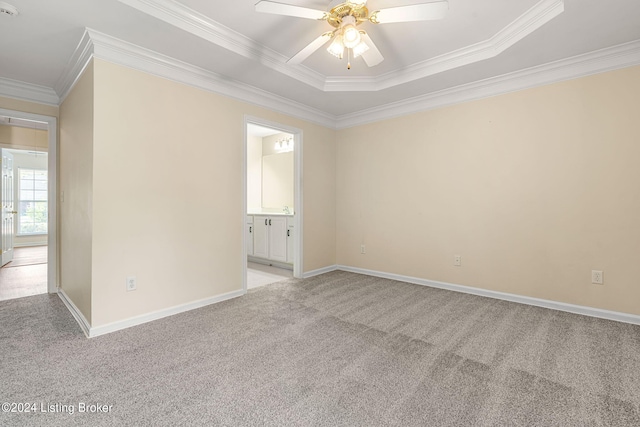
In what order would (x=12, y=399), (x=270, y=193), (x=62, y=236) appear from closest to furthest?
(x=12, y=399)
(x=62, y=236)
(x=270, y=193)

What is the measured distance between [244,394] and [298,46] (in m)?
2.85

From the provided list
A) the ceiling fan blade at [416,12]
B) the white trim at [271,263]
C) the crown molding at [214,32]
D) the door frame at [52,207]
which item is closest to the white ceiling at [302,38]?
the crown molding at [214,32]

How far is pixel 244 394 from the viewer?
1659 mm

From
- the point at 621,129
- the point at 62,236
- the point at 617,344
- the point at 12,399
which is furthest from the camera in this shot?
the point at 62,236

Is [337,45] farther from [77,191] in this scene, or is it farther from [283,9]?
[77,191]

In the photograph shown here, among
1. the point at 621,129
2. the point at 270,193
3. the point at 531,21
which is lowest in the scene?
the point at 270,193

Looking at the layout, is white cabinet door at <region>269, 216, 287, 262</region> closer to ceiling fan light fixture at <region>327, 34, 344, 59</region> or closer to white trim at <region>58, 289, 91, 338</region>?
white trim at <region>58, 289, 91, 338</region>

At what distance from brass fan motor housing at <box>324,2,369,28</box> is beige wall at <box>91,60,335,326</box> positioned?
1672 mm

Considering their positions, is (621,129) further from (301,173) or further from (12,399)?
(12,399)

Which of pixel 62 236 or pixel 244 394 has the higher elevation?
pixel 62 236

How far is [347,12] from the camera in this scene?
2.09 metres

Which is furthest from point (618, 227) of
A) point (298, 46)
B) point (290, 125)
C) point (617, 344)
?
point (290, 125)

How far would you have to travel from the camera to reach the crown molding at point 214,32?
7.02ft

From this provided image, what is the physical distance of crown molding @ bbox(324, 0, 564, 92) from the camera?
2.26 m
